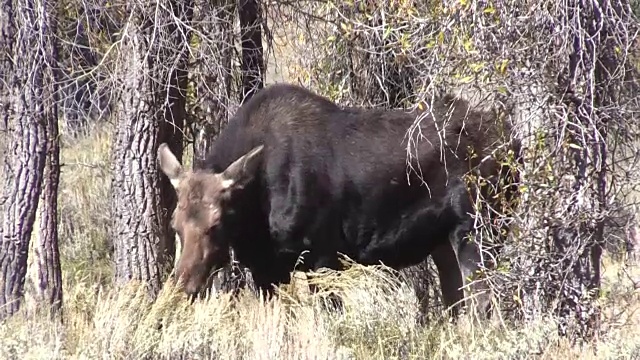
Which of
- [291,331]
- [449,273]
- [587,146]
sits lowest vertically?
[291,331]

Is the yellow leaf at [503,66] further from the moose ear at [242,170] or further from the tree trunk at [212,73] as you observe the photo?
the tree trunk at [212,73]

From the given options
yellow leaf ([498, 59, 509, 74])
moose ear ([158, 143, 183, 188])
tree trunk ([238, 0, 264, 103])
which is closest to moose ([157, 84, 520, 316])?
moose ear ([158, 143, 183, 188])

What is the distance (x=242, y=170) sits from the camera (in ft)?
32.6

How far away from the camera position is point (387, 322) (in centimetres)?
865

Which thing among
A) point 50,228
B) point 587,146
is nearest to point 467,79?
point 587,146

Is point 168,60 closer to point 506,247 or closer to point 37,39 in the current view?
point 37,39

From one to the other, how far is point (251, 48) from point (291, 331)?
12.5 ft

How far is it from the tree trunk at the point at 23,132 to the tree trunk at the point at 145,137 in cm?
73

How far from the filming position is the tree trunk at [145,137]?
396 inches

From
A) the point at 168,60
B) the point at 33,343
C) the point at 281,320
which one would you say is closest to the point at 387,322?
the point at 281,320

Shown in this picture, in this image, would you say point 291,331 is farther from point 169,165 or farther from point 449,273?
point 449,273

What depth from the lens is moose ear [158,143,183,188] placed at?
9930 millimetres

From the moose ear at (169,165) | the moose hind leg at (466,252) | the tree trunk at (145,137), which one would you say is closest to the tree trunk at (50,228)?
the tree trunk at (145,137)

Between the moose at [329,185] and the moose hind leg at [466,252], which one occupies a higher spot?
the moose at [329,185]
